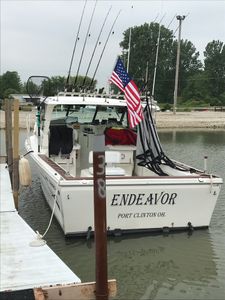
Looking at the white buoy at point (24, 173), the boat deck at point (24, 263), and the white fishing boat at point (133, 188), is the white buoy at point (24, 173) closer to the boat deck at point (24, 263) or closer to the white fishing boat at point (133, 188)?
the white fishing boat at point (133, 188)

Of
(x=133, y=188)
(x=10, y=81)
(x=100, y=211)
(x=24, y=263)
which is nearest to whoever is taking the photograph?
(x=100, y=211)

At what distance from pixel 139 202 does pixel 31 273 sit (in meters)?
2.90

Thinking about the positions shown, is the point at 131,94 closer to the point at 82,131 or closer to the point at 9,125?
the point at 82,131

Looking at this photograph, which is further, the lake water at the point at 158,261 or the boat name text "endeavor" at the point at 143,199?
the boat name text "endeavor" at the point at 143,199

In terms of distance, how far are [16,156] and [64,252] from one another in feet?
9.36

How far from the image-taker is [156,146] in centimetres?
968

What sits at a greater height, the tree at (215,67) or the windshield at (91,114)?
the tree at (215,67)

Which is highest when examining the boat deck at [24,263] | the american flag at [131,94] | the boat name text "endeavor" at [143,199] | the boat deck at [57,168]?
the american flag at [131,94]

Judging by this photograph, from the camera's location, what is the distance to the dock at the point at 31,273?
468 centimetres

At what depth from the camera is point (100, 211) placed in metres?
4.43

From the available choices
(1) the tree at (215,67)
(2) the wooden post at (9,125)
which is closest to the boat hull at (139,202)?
(2) the wooden post at (9,125)

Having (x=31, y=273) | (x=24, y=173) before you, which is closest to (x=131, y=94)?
(x=24, y=173)

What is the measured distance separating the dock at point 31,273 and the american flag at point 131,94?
2.80 m

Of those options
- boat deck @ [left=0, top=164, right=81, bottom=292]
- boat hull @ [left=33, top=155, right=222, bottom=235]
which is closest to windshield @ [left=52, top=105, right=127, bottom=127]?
boat hull @ [left=33, top=155, right=222, bottom=235]
